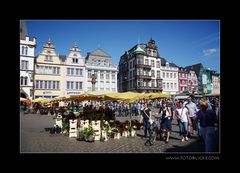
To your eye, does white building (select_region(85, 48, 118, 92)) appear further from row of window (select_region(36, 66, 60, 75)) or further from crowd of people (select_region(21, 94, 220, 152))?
crowd of people (select_region(21, 94, 220, 152))

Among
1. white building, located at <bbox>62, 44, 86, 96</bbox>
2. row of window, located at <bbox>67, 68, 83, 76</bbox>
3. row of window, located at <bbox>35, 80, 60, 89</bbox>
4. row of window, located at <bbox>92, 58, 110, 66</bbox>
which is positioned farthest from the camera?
row of window, located at <bbox>92, 58, 110, 66</bbox>

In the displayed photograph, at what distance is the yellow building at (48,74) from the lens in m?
36.0

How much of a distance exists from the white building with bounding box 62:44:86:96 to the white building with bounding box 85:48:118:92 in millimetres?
1310

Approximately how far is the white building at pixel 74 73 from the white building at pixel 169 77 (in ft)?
64.4

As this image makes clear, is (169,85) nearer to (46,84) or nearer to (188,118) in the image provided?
(46,84)

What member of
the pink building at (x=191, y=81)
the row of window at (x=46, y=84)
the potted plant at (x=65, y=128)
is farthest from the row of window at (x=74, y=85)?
the pink building at (x=191, y=81)

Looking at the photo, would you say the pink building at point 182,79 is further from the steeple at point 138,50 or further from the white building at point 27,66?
the white building at point 27,66

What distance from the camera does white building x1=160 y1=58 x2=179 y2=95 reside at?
50.2 meters

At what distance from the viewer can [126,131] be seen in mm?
11414

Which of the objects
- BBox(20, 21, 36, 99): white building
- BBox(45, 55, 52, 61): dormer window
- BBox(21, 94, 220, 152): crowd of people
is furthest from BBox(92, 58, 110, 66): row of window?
BBox(21, 94, 220, 152): crowd of people

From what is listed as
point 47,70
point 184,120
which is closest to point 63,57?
point 47,70

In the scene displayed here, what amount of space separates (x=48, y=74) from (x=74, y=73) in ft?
15.5
